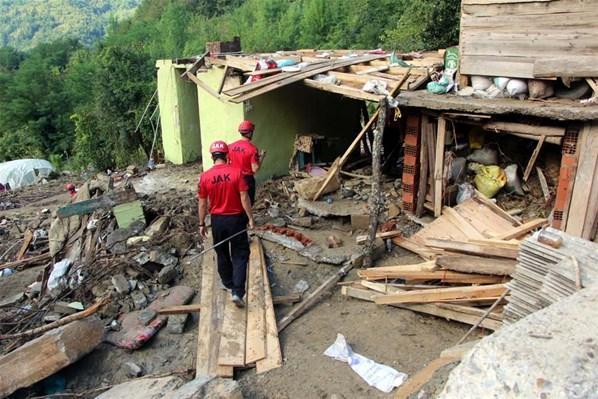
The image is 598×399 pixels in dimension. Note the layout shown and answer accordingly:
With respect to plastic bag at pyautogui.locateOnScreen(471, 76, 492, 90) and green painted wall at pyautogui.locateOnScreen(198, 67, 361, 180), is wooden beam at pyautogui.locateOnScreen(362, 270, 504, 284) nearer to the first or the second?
plastic bag at pyautogui.locateOnScreen(471, 76, 492, 90)

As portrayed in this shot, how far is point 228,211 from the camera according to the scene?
602 centimetres

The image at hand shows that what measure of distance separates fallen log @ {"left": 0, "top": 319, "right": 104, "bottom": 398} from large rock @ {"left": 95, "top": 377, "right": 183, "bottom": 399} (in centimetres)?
75

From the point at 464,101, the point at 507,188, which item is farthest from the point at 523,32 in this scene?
the point at 507,188

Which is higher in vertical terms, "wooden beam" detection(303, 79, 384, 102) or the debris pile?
"wooden beam" detection(303, 79, 384, 102)

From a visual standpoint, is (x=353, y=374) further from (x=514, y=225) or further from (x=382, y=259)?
(x=514, y=225)

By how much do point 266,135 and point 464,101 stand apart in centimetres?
497

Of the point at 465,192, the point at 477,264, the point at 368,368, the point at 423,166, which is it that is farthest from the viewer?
the point at 423,166

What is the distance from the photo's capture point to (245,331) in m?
5.86

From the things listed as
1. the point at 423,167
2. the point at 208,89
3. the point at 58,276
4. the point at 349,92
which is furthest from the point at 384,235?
the point at 58,276

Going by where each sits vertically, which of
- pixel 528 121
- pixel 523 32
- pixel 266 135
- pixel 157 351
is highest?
pixel 523 32

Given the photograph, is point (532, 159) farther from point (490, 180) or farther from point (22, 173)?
point (22, 173)

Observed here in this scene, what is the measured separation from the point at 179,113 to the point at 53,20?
427 ft

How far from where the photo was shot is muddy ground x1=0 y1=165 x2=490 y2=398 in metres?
5.14

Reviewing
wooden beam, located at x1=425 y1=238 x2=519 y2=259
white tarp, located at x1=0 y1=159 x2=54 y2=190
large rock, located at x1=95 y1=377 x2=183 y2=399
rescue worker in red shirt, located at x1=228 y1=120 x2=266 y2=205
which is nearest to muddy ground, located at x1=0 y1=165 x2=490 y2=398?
large rock, located at x1=95 y1=377 x2=183 y2=399
